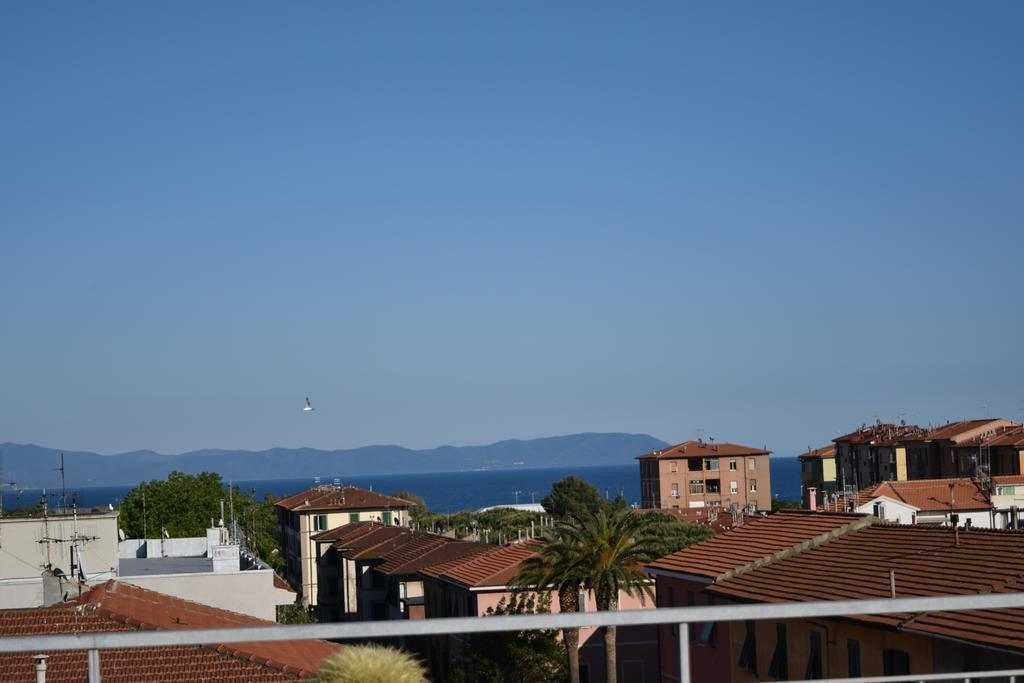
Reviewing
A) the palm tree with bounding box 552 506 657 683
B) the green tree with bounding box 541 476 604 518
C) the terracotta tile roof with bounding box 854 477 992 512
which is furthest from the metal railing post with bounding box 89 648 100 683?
the green tree with bounding box 541 476 604 518

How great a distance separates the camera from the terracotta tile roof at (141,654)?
17.7 meters

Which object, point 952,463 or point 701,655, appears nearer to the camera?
point 701,655

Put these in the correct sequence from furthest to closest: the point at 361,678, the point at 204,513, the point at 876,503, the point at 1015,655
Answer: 1. the point at 204,513
2. the point at 876,503
3. the point at 1015,655
4. the point at 361,678

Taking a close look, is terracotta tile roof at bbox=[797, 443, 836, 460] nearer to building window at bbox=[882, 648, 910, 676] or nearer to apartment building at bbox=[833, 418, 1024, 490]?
apartment building at bbox=[833, 418, 1024, 490]

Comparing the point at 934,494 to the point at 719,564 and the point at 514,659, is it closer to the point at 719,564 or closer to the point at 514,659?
the point at 514,659

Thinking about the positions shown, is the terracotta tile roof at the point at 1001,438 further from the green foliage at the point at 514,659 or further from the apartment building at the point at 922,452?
the green foliage at the point at 514,659

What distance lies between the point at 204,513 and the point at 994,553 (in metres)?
77.8

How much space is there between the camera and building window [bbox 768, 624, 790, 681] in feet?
91.3

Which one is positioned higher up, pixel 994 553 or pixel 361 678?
pixel 361 678

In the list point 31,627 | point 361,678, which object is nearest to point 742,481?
point 31,627

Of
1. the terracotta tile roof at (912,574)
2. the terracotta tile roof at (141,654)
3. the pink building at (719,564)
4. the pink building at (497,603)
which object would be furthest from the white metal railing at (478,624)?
the pink building at (497,603)

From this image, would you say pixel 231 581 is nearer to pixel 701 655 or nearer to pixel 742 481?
pixel 701 655

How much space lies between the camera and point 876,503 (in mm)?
62156

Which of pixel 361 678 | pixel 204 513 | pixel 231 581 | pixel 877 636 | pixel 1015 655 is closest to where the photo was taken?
pixel 361 678
